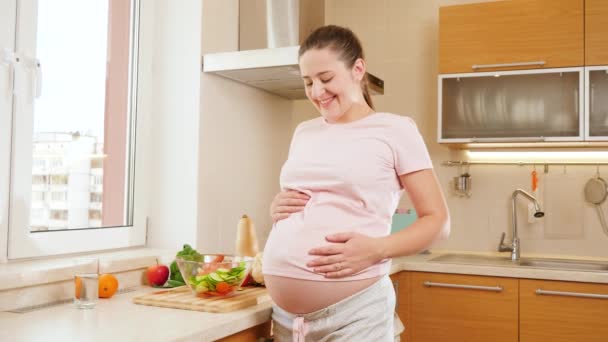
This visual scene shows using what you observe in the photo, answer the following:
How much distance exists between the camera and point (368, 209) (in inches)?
54.7

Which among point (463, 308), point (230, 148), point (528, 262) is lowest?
point (463, 308)

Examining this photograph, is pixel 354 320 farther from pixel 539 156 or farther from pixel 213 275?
pixel 539 156

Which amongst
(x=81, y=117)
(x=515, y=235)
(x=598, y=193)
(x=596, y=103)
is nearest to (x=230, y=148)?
(x=81, y=117)

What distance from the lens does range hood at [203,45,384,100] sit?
2240 mm

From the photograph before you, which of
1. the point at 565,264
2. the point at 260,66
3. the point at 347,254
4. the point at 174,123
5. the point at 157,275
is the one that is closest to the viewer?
the point at 347,254

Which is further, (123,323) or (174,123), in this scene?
(174,123)

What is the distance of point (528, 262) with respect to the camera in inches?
115

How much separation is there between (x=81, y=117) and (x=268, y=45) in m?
0.78

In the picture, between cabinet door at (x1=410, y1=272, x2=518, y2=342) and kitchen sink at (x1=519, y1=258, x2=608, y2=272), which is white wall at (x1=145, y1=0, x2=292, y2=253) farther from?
kitchen sink at (x1=519, y1=258, x2=608, y2=272)

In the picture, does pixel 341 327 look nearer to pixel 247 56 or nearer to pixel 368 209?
pixel 368 209

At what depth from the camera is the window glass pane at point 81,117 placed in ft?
6.48

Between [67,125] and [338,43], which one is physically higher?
[338,43]

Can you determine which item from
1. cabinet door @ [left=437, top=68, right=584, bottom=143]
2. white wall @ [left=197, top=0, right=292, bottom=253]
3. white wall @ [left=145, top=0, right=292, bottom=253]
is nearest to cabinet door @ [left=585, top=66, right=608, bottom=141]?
cabinet door @ [left=437, top=68, right=584, bottom=143]

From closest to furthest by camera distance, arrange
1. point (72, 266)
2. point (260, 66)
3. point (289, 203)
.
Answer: point (289, 203)
point (72, 266)
point (260, 66)
